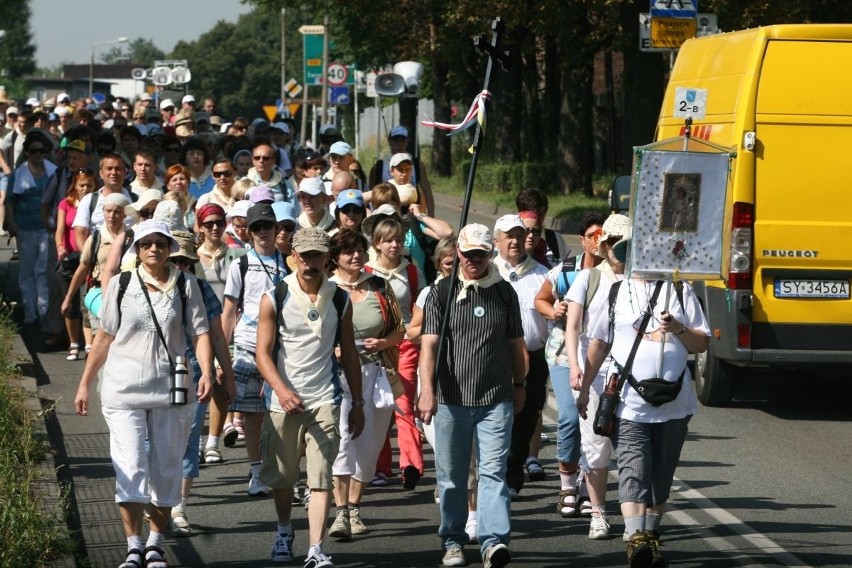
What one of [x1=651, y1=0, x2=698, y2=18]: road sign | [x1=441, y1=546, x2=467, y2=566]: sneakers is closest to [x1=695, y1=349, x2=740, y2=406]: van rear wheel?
[x1=441, y1=546, x2=467, y2=566]: sneakers

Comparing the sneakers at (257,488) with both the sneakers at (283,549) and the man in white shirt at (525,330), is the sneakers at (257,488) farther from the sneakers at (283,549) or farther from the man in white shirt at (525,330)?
the sneakers at (283,549)

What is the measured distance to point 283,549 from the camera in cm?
816

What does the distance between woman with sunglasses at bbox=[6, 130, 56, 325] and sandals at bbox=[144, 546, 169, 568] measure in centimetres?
912

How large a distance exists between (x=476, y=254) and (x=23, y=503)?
7.94 feet


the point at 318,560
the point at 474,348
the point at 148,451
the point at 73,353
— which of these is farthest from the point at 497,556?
the point at 73,353

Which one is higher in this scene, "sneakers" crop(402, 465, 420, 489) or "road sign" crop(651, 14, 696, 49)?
"road sign" crop(651, 14, 696, 49)

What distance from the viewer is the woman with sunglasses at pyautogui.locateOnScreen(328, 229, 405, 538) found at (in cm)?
888

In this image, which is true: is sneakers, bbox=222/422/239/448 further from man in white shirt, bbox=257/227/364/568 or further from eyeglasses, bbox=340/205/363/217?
man in white shirt, bbox=257/227/364/568

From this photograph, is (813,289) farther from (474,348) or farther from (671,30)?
(671,30)

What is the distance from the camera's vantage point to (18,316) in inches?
706

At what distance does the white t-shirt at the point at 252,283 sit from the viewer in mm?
9742

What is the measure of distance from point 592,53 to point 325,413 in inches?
1049

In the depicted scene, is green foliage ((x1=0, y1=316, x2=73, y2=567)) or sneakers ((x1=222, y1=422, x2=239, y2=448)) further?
sneakers ((x1=222, y1=422, x2=239, y2=448))

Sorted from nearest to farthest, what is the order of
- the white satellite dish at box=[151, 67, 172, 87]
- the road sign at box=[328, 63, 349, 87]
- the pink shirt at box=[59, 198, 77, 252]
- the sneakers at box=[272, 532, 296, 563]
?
1. the sneakers at box=[272, 532, 296, 563]
2. the pink shirt at box=[59, 198, 77, 252]
3. the white satellite dish at box=[151, 67, 172, 87]
4. the road sign at box=[328, 63, 349, 87]
